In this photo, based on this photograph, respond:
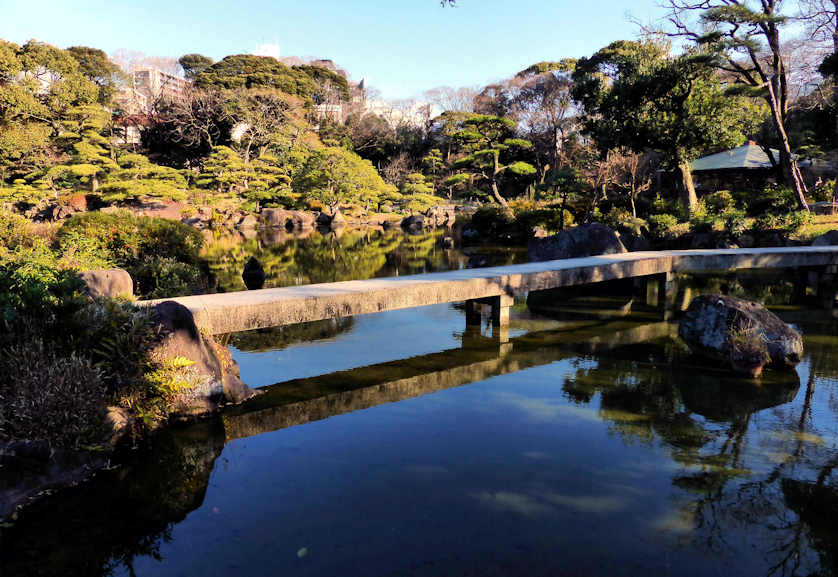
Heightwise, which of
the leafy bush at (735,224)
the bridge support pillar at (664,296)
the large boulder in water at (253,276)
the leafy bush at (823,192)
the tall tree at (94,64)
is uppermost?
the tall tree at (94,64)

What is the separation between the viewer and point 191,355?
563cm

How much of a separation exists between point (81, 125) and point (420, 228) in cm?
2154

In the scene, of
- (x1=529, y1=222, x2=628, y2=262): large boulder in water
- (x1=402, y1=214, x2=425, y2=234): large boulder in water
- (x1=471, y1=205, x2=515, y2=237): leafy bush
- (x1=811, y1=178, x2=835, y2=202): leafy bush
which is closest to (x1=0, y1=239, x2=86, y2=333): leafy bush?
(x1=529, y1=222, x2=628, y2=262): large boulder in water

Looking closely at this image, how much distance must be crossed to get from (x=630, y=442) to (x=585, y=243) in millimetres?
9144

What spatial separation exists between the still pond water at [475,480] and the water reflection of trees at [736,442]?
20mm

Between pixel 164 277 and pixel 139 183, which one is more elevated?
pixel 139 183

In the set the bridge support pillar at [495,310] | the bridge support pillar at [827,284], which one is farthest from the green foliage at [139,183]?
the bridge support pillar at [827,284]

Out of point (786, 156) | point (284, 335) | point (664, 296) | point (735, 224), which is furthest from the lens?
point (786, 156)

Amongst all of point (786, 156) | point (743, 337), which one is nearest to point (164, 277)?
point (743, 337)

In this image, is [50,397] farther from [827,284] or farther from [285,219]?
[285,219]

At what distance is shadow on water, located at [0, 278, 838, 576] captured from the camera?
12.0 ft

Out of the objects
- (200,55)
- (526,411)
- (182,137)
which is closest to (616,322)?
(526,411)

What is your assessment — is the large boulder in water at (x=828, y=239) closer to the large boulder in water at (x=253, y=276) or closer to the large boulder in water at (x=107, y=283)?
the large boulder in water at (x=253, y=276)

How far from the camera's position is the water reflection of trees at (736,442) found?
3738mm
